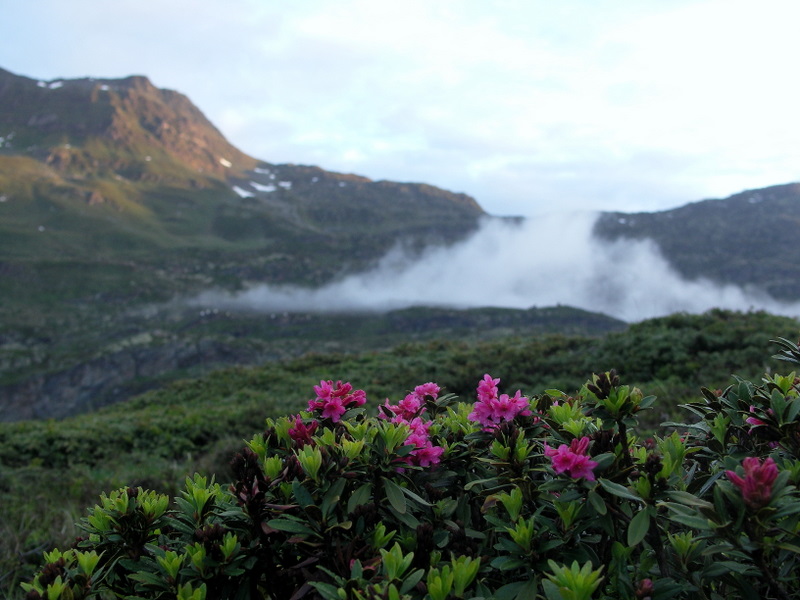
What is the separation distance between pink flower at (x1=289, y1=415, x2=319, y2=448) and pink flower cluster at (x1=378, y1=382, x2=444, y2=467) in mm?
311

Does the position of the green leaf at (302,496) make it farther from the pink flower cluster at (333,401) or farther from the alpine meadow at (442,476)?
the pink flower cluster at (333,401)

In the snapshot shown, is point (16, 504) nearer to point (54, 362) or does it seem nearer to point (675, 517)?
point (675, 517)

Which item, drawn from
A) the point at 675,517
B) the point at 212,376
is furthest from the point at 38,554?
the point at 212,376

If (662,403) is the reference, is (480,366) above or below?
below

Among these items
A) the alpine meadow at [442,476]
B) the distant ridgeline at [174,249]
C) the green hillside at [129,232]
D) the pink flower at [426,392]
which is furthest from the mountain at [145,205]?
the pink flower at [426,392]

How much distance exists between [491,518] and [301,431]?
792 millimetres

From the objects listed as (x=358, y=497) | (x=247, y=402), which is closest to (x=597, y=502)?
(x=358, y=497)

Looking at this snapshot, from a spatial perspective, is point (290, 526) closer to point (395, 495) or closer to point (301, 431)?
point (395, 495)

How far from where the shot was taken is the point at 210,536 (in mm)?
1696

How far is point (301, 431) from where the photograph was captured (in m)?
2.11

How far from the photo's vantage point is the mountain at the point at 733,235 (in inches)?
3487

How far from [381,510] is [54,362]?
66.2m

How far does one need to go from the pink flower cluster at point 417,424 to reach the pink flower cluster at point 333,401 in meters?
0.17

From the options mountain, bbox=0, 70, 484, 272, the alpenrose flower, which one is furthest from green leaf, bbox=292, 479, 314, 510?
mountain, bbox=0, 70, 484, 272
